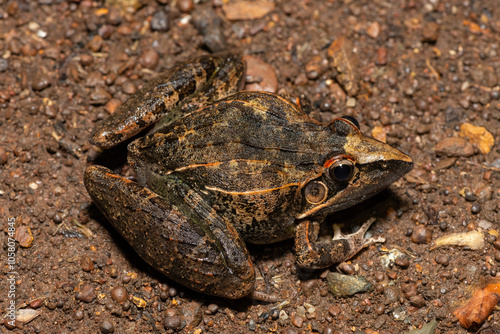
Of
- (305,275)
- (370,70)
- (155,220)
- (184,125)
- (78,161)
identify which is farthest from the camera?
(370,70)

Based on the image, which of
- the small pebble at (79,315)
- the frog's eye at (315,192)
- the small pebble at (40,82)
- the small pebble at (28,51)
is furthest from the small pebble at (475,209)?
the small pebble at (28,51)

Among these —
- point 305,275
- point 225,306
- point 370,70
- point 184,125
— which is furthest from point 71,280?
point 370,70

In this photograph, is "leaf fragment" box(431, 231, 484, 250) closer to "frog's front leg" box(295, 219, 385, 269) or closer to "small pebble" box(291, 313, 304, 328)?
"frog's front leg" box(295, 219, 385, 269)

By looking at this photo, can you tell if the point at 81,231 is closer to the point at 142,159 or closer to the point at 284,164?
the point at 142,159

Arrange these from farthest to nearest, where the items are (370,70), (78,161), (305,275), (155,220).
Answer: (370,70) → (78,161) → (305,275) → (155,220)

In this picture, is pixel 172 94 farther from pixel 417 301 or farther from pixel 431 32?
pixel 431 32

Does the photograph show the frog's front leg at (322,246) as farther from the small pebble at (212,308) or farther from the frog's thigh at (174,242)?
the small pebble at (212,308)

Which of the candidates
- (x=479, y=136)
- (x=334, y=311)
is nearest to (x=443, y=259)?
(x=334, y=311)

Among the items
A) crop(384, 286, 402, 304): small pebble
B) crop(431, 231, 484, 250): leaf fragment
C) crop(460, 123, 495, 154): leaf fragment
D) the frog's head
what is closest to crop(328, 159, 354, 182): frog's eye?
the frog's head
